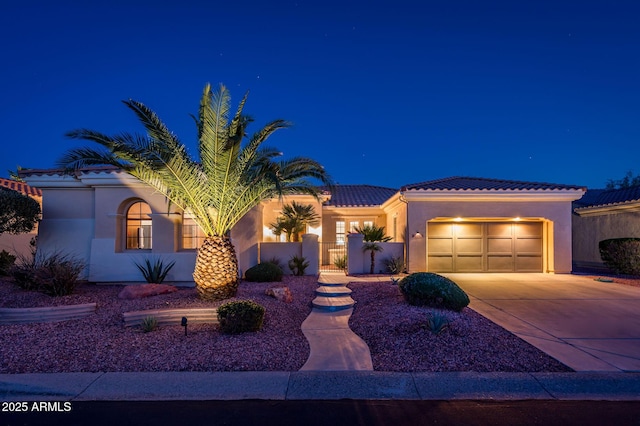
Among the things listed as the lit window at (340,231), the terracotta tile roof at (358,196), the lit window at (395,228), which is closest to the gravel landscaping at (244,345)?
the lit window at (395,228)

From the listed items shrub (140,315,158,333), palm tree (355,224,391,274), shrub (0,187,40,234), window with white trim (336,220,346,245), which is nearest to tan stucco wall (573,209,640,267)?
palm tree (355,224,391,274)

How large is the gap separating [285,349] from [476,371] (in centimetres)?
304

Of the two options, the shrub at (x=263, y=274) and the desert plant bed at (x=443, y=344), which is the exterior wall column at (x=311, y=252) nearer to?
the shrub at (x=263, y=274)

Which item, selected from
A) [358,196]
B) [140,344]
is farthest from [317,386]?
[358,196]

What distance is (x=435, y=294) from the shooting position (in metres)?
7.95

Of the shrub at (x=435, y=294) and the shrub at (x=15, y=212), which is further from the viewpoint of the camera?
the shrub at (x=15, y=212)

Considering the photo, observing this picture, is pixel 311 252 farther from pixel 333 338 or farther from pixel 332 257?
pixel 333 338

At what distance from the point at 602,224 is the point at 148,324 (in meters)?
21.2

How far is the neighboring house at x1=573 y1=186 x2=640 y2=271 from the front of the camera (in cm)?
1627

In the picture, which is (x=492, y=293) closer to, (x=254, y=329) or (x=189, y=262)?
(x=254, y=329)

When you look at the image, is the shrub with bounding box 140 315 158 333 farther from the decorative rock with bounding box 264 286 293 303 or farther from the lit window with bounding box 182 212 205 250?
the lit window with bounding box 182 212 205 250

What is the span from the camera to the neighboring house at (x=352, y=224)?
12.0 meters

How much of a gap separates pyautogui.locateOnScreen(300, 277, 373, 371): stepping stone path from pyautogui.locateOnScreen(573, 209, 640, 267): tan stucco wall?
1463 centimetres

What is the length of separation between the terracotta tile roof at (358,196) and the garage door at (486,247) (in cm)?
545
